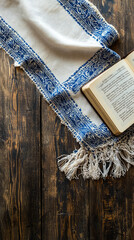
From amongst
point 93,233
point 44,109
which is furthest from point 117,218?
point 44,109

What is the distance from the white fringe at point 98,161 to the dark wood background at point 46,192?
3cm

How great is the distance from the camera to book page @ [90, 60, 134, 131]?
2.61 feet

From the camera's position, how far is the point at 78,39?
0.86 meters

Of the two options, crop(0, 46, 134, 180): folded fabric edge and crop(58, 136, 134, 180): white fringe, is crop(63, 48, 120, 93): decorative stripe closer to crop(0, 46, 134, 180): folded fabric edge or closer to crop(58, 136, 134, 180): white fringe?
crop(0, 46, 134, 180): folded fabric edge

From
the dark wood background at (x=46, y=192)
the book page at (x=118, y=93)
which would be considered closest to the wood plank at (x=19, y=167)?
the dark wood background at (x=46, y=192)

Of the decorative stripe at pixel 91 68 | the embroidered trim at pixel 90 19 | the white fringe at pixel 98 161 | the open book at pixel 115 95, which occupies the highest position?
the embroidered trim at pixel 90 19

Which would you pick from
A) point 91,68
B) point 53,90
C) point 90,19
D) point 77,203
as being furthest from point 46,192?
point 90,19

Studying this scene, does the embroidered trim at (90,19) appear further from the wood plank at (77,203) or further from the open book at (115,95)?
the wood plank at (77,203)

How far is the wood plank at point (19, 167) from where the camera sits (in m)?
0.85

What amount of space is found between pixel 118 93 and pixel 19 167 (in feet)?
1.41

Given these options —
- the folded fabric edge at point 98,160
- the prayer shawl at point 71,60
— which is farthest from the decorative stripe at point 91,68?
the folded fabric edge at point 98,160

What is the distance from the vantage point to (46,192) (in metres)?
0.85

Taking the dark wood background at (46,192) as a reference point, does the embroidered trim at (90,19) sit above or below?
above

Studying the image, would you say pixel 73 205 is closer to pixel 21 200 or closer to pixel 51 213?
pixel 51 213
